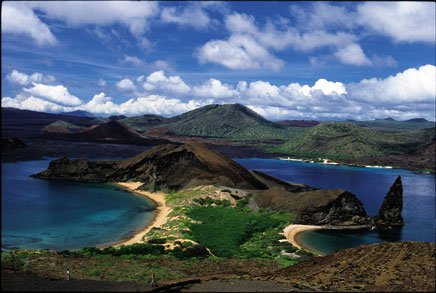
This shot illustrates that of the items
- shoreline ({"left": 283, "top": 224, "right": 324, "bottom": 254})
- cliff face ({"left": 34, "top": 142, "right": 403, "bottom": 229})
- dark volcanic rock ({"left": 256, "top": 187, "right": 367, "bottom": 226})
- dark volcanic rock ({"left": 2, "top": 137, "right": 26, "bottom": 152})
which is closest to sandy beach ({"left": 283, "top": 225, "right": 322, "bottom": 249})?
shoreline ({"left": 283, "top": 224, "right": 324, "bottom": 254})

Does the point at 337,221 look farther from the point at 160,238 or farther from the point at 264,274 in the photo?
the point at 264,274

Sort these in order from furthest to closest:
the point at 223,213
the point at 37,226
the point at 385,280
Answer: the point at 223,213, the point at 37,226, the point at 385,280

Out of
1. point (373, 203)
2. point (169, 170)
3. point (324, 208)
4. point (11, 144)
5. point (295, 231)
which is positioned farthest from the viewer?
point (11, 144)

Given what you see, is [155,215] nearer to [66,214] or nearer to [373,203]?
[66,214]

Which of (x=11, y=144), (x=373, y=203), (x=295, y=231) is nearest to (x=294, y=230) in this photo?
(x=295, y=231)

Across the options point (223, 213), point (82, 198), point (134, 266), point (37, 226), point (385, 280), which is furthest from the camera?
point (82, 198)

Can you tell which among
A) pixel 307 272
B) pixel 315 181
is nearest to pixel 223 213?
pixel 307 272
